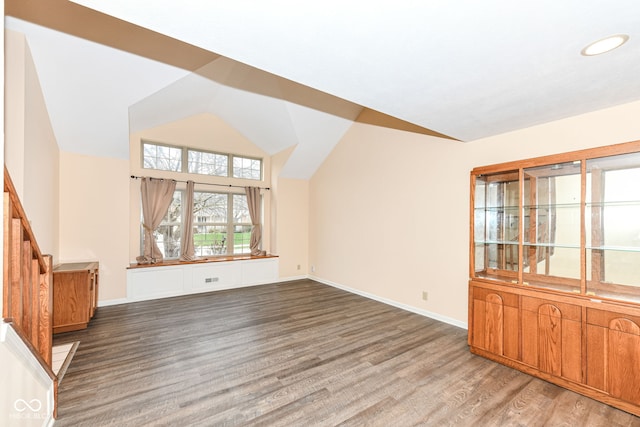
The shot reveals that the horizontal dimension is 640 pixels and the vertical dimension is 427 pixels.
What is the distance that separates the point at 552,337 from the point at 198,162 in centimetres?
593

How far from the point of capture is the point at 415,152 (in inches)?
164

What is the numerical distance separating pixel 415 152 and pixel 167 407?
412 centimetres

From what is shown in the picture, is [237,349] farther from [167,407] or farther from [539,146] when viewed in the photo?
[539,146]

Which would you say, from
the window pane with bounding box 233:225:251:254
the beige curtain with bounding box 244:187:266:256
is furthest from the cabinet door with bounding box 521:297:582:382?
the window pane with bounding box 233:225:251:254

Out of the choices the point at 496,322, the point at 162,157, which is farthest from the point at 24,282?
the point at 162,157

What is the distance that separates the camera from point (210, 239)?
580 cm

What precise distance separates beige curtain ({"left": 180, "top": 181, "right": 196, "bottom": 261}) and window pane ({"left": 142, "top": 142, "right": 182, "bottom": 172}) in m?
0.47

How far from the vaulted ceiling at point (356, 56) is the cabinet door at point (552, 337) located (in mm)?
1775

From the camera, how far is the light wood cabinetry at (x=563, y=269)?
2.14m

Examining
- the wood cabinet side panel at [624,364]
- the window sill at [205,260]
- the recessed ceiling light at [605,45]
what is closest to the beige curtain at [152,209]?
the window sill at [205,260]

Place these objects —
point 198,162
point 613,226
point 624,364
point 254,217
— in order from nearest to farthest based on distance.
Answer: point 624,364, point 613,226, point 198,162, point 254,217

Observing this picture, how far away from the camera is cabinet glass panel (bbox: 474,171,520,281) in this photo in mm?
2914

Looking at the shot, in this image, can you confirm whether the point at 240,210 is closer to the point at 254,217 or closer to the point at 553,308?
the point at 254,217

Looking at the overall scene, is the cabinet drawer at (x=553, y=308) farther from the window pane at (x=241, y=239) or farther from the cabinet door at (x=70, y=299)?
the window pane at (x=241, y=239)
